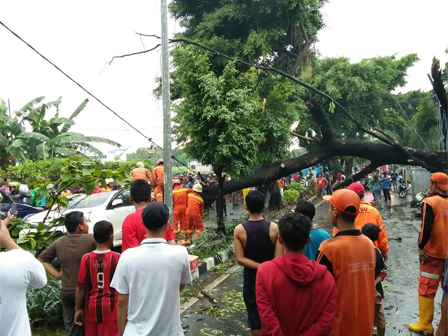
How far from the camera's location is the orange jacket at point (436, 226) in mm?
4352

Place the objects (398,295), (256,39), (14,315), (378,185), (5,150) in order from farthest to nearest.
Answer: (5,150)
(378,185)
(256,39)
(398,295)
(14,315)

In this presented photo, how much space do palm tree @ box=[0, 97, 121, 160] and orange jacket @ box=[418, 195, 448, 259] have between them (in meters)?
19.1

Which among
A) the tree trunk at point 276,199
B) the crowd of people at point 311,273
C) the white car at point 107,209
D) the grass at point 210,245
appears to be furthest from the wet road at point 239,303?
the tree trunk at point 276,199

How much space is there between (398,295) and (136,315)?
4.82 metres

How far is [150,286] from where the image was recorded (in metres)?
2.55

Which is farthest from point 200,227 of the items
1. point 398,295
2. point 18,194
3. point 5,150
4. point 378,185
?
point 5,150

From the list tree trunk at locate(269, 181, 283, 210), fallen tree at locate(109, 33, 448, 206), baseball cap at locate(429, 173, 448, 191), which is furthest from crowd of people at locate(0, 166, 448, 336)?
tree trunk at locate(269, 181, 283, 210)

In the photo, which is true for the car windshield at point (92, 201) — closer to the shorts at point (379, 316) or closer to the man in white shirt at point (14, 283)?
the man in white shirt at point (14, 283)

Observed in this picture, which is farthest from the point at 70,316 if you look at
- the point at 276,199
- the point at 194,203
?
the point at 276,199

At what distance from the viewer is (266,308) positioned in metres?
2.28

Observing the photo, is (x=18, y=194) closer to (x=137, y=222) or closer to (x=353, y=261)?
(x=137, y=222)

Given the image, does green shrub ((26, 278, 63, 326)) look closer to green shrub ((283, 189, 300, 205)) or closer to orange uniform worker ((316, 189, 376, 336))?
orange uniform worker ((316, 189, 376, 336))

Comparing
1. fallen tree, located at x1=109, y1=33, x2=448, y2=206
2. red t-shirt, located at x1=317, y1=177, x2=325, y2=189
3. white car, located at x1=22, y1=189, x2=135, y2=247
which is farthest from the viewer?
red t-shirt, located at x1=317, y1=177, x2=325, y2=189

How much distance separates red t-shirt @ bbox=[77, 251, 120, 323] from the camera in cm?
327
